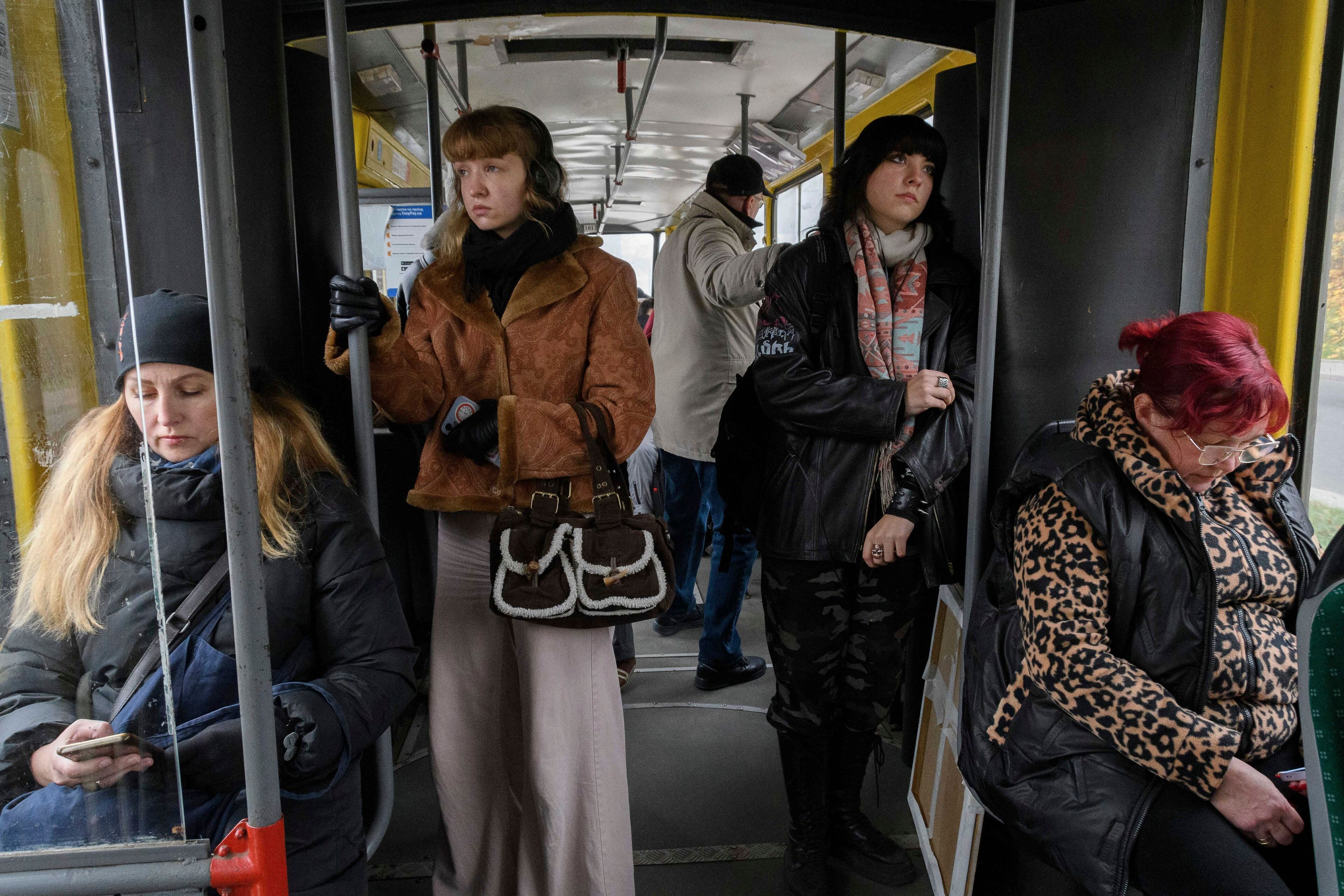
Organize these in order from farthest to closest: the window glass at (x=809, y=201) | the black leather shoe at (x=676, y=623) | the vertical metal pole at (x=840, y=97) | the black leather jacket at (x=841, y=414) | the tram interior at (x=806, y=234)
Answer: the window glass at (x=809, y=201), the black leather shoe at (x=676, y=623), the vertical metal pole at (x=840, y=97), the black leather jacket at (x=841, y=414), the tram interior at (x=806, y=234)

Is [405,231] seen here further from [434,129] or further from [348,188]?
[348,188]

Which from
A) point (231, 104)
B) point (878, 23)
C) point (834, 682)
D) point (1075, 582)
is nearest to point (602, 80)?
point (878, 23)

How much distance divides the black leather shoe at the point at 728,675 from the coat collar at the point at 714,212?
155 centimetres

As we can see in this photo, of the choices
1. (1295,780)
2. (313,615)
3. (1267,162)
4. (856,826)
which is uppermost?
(1267,162)

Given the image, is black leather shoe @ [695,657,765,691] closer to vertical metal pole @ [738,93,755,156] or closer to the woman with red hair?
the woman with red hair

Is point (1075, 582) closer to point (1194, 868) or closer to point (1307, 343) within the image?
point (1194, 868)

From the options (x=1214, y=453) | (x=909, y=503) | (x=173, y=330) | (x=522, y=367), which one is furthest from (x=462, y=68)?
(x=1214, y=453)

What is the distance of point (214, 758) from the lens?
47.3 inches

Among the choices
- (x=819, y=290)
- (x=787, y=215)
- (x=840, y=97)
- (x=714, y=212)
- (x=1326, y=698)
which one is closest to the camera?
(x=1326, y=698)

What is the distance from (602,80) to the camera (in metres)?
4.18

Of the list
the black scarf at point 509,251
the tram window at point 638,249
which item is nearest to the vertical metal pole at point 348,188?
the black scarf at point 509,251

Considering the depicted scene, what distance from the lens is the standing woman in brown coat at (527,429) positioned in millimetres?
1672

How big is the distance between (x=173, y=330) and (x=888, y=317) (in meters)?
1.37

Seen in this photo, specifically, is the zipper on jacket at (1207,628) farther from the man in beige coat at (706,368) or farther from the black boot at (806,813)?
the man in beige coat at (706,368)
